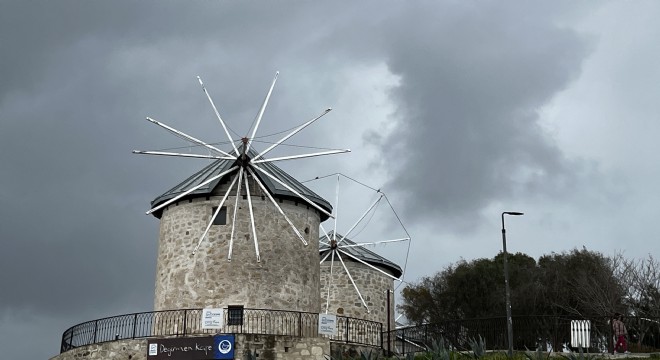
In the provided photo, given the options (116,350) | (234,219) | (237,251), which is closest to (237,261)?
(237,251)

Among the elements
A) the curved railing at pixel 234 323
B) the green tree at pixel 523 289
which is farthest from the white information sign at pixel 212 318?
the green tree at pixel 523 289

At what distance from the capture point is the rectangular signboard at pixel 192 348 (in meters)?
26.4

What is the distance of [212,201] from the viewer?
30.0 metres

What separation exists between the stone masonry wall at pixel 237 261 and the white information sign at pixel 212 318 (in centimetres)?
86

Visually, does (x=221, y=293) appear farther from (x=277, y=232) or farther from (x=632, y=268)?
(x=632, y=268)

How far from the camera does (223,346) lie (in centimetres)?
2644

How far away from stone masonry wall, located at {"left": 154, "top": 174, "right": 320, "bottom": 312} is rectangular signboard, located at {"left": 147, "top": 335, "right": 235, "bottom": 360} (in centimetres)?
200

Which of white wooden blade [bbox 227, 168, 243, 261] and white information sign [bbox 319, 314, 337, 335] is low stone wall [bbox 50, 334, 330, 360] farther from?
white wooden blade [bbox 227, 168, 243, 261]

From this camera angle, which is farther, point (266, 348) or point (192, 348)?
point (192, 348)

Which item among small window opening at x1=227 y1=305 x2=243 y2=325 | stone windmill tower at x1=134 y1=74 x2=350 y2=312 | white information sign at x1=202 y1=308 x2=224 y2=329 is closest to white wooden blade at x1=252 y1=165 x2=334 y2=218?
stone windmill tower at x1=134 y1=74 x2=350 y2=312

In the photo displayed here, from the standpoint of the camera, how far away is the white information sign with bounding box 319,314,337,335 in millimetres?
28359

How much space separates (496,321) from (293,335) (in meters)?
8.47

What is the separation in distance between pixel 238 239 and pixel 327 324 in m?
3.94

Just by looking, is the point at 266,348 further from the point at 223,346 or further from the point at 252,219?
the point at 252,219
